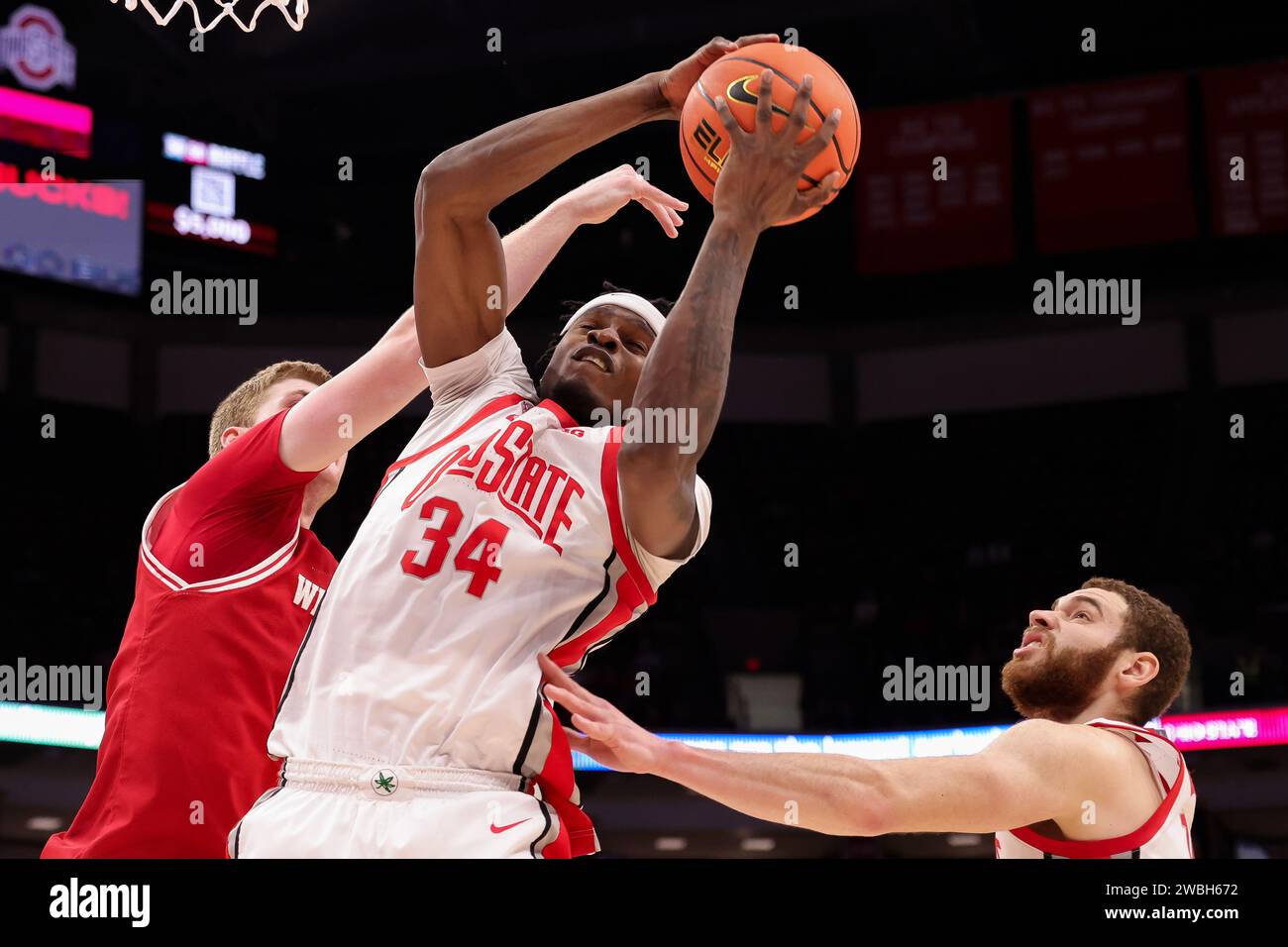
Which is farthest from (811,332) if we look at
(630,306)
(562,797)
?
(562,797)

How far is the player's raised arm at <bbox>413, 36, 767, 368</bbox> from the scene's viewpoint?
8.11 feet

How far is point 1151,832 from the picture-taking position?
274cm

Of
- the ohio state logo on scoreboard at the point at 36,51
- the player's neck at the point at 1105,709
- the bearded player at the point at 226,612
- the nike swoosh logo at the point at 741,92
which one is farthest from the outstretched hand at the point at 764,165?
the ohio state logo on scoreboard at the point at 36,51

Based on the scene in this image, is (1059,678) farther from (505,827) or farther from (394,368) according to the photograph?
(394,368)

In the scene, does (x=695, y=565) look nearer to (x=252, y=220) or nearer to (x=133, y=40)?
(x=252, y=220)

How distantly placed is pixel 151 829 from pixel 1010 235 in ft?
32.0

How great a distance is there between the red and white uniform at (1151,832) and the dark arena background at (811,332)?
7593mm

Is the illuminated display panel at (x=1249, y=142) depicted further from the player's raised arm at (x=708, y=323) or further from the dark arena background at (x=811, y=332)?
the player's raised arm at (x=708, y=323)

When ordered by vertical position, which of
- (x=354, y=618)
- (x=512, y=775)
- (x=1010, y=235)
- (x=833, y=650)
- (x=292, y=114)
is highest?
(x=292, y=114)

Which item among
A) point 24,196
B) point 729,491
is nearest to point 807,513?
point 729,491

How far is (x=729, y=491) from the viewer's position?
43.2 ft

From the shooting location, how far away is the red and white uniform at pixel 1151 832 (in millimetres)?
2725

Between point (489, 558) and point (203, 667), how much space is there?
39.4 inches
